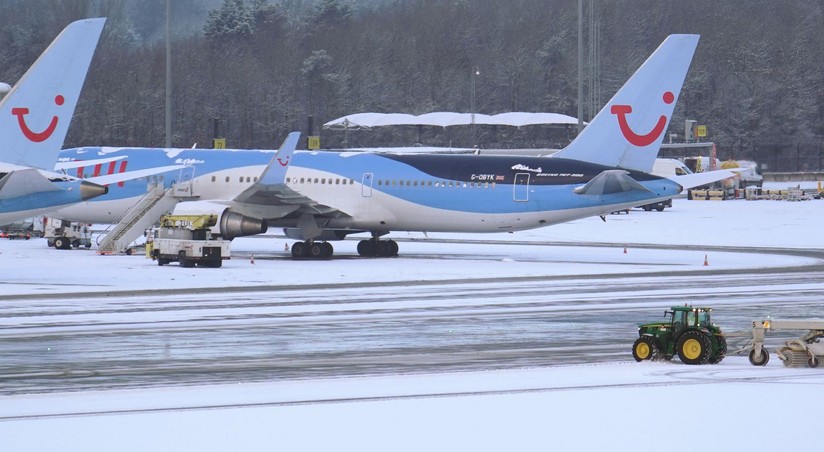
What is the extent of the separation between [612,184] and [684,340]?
22.5 m

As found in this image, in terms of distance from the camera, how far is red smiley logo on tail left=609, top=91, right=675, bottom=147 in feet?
140

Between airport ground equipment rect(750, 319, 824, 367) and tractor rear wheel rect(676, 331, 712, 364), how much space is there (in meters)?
0.74

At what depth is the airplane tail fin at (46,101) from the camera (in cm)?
3077

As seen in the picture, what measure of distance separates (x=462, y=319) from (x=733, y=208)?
60454mm

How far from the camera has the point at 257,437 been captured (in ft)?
46.0

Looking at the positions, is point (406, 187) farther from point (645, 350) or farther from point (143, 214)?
point (645, 350)

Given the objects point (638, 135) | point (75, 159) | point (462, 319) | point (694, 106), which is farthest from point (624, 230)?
point (694, 106)

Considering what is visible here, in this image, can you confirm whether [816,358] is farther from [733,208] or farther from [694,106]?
[694,106]

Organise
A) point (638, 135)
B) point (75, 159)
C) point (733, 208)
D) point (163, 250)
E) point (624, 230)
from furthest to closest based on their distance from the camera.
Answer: point (733, 208) → point (624, 230) → point (75, 159) → point (638, 135) → point (163, 250)

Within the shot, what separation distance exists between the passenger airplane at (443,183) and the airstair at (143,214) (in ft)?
1.72

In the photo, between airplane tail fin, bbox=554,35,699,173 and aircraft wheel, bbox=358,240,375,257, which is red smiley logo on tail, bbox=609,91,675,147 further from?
aircraft wheel, bbox=358,240,375,257

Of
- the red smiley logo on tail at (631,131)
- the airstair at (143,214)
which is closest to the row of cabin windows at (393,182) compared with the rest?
the airstair at (143,214)

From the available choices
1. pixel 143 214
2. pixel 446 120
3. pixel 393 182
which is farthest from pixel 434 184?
pixel 446 120

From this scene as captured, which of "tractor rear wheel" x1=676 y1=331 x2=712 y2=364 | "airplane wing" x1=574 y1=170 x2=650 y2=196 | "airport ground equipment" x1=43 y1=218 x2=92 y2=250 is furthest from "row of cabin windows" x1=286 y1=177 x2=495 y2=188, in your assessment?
"tractor rear wheel" x1=676 y1=331 x2=712 y2=364
